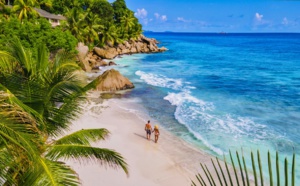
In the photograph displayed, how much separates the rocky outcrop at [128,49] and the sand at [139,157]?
1327 inches

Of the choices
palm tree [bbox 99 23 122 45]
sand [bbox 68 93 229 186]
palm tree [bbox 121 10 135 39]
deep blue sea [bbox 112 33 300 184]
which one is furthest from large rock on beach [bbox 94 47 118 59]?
sand [bbox 68 93 229 186]

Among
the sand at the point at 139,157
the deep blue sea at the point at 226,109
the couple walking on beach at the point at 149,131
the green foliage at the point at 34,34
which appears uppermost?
the green foliage at the point at 34,34

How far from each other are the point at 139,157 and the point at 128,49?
5489 cm

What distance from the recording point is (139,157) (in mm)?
13188

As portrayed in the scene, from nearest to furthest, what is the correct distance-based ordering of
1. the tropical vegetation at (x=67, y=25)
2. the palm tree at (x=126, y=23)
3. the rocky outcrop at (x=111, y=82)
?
the tropical vegetation at (x=67, y=25)
the rocky outcrop at (x=111, y=82)
the palm tree at (x=126, y=23)

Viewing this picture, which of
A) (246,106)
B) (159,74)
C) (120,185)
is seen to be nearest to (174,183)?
(120,185)

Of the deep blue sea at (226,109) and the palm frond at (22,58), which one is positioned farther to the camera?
the deep blue sea at (226,109)

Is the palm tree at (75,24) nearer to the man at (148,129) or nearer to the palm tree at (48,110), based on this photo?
the man at (148,129)

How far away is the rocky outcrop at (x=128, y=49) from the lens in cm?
5212

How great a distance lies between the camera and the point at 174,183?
11.1 m

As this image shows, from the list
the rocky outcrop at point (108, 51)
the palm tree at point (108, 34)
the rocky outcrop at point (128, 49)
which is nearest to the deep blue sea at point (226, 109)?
the rocky outcrop at point (108, 51)

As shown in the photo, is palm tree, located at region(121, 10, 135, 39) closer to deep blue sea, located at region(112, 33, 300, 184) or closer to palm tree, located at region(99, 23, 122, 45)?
palm tree, located at region(99, 23, 122, 45)

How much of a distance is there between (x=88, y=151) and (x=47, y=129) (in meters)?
1.43

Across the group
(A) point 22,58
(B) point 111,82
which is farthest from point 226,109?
(A) point 22,58
